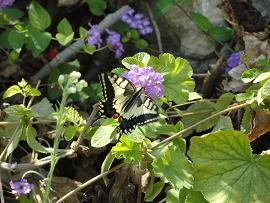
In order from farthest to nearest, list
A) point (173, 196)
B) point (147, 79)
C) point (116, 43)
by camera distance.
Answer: point (116, 43), point (173, 196), point (147, 79)

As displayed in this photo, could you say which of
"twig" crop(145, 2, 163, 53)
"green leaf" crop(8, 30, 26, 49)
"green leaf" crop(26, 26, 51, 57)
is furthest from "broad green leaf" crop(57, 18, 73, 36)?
"twig" crop(145, 2, 163, 53)

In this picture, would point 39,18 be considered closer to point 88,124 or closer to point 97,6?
point 97,6

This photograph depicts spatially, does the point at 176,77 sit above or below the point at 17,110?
above

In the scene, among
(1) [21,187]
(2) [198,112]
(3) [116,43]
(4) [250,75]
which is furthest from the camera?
(3) [116,43]

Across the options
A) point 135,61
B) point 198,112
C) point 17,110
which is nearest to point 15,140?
point 17,110

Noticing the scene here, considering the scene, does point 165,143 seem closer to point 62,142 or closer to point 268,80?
point 268,80

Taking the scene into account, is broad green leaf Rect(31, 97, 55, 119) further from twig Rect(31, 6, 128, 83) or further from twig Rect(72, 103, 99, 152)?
twig Rect(31, 6, 128, 83)
